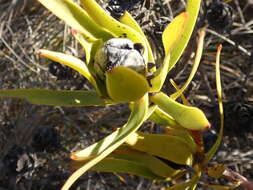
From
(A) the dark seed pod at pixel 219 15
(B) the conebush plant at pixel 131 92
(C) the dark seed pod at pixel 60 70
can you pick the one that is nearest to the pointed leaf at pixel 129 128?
(B) the conebush plant at pixel 131 92

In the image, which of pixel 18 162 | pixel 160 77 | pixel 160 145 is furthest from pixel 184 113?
pixel 18 162

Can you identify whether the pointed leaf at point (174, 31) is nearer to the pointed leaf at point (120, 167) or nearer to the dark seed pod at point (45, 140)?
the pointed leaf at point (120, 167)

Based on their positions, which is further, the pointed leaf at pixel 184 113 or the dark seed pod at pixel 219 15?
the dark seed pod at pixel 219 15

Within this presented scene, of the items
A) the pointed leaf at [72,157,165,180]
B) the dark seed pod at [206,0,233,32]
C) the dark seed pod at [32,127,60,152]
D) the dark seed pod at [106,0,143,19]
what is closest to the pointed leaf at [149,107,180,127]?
the pointed leaf at [72,157,165,180]

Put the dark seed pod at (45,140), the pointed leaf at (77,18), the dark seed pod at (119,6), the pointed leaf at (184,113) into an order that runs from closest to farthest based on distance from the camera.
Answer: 1. the pointed leaf at (184,113)
2. the pointed leaf at (77,18)
3. the dark seed pod at (119,6)
4. the dark seed pod at (45,140)

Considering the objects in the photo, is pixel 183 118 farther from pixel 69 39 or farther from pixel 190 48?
pixel 69 39

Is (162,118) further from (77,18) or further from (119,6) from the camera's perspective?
(119,6)

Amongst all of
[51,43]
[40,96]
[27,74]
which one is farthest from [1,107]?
[40,96]
